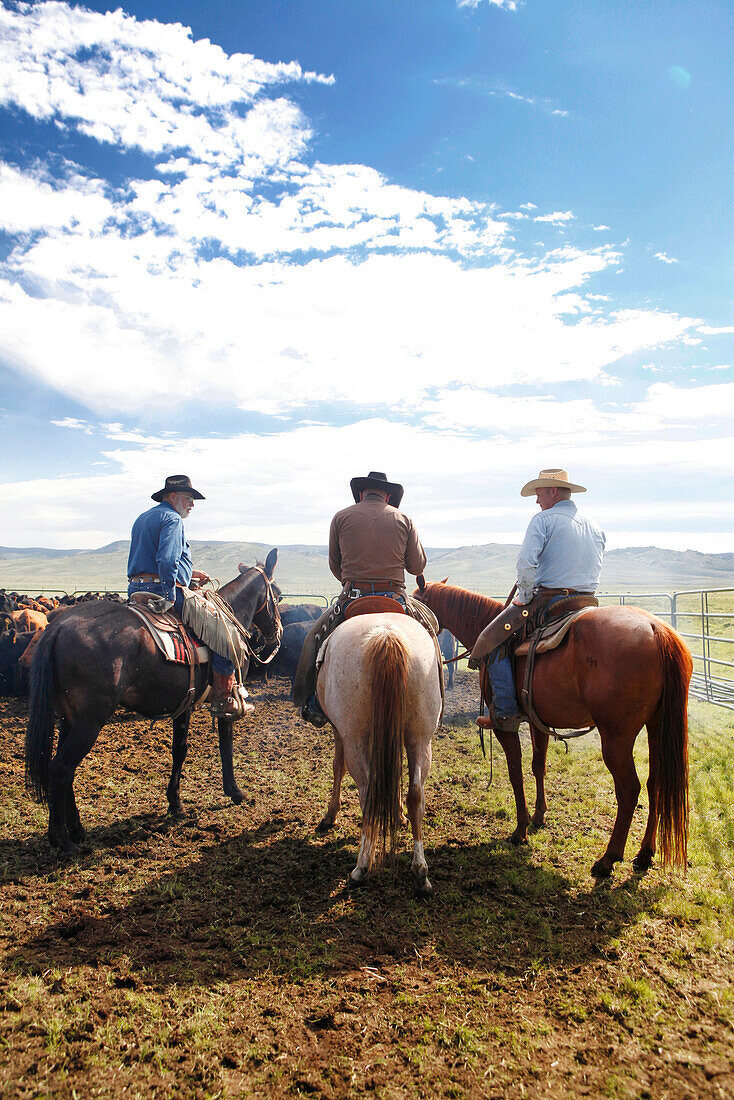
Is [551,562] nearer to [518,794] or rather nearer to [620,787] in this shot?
[620,787]

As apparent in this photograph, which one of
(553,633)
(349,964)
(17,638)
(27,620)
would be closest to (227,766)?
(349,964)

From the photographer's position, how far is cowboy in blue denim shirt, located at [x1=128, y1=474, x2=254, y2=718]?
5.46 m

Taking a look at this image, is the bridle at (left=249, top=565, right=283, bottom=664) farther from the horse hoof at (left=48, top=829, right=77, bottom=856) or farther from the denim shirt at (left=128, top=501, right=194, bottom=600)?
the horse hoof at (left=48, top=829, right=77, bottom=856)

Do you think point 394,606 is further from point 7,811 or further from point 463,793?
point 7,811

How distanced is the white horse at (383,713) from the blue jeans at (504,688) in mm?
886

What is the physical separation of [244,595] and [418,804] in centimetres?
339

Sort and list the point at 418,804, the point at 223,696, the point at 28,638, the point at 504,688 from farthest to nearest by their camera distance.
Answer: the point at 28,638 → the point at 223,696 → the point at 504,688 → the point at 418,804

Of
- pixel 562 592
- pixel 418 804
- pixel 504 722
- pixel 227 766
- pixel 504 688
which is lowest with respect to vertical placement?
pixel 227 766

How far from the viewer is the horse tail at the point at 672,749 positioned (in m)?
3.94

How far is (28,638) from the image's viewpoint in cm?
1108

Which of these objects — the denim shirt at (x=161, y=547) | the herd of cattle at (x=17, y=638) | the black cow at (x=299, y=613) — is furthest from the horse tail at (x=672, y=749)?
the black cow at (x=299, y=613)

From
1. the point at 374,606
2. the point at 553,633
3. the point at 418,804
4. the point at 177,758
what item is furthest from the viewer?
the point at 177,758

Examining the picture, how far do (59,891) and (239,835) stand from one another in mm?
1453

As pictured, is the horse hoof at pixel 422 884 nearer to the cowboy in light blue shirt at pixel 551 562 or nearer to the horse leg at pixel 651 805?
the cowboy in light blue shirt at pixel 551 562
